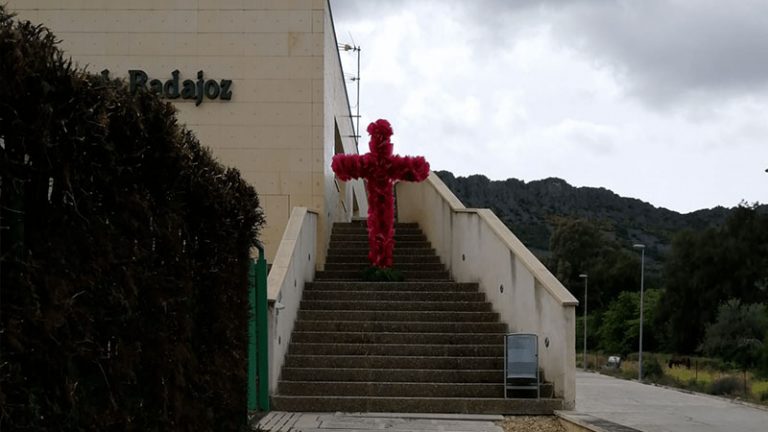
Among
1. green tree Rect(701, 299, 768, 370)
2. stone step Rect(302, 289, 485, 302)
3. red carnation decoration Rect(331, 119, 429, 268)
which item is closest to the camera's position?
stone step Rect(302, 289, 485, 302)

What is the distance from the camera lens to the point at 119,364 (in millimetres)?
3998

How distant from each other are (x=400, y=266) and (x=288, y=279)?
459 cm

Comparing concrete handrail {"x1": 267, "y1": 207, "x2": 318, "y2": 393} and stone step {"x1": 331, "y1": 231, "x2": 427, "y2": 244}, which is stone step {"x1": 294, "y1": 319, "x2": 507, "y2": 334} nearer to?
concrete handrail {"x1": 267, "y1": 207, "x2": 318, "y2": 393}

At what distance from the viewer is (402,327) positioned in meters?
13.1

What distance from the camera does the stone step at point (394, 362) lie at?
1217 centimetres

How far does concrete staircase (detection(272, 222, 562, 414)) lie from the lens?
11266mm

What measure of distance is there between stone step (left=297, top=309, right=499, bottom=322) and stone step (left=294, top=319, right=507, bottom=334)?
10.7 inches

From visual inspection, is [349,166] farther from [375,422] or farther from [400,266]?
[375,422]

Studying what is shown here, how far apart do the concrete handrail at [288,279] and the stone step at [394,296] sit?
346mm

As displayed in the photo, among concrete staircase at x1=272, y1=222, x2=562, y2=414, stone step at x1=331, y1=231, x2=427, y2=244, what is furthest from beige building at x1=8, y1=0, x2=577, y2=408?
concrete staircase at x1=272, y1=222, x2=562, y2=414

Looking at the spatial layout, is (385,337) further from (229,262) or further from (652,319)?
(652,319)

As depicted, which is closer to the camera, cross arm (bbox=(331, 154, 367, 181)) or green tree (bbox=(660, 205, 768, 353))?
cross arm (bbox=(331, 154, 367, 181))

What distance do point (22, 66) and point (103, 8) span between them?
15.2 m

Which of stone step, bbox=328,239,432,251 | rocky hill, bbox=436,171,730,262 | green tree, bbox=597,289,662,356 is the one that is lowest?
green tree, bbox=597,289,662,356
